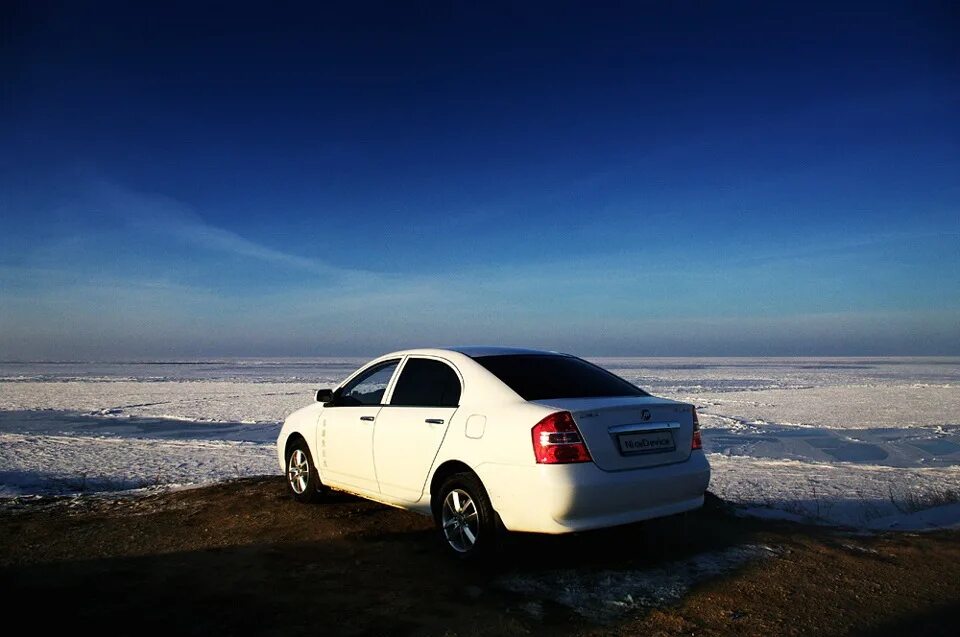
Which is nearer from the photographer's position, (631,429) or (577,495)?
(577,495)

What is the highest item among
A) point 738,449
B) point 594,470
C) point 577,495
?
point 594,470

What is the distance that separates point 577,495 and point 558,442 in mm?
344

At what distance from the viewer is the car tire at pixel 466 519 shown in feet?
14.6

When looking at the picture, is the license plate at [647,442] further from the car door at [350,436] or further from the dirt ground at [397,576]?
the car door at [350,436]

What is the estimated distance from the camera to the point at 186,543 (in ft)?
17.6

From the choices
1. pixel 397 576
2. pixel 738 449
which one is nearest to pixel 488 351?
pixel 397 576

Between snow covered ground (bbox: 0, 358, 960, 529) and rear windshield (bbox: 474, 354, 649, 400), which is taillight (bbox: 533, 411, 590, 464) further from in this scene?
snow covered ground (bbox: 0, 358, 960, 529)

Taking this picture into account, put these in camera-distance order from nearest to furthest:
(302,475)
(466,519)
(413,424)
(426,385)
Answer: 1. (466,519)
2. (413,424)
3. (426,385)
4. (302,475)

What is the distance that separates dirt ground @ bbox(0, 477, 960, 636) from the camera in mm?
3699

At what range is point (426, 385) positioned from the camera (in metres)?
5.38

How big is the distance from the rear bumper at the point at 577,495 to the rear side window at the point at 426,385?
0.77 meters

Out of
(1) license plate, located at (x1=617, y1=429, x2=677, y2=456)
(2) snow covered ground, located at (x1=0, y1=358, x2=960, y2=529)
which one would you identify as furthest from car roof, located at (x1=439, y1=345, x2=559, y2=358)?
(2) snow covered ground, located at (x1=0, y1=358, x2=960, y2=529)

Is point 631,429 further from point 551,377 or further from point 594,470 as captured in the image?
point 551,377

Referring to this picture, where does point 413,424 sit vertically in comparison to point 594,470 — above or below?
above
